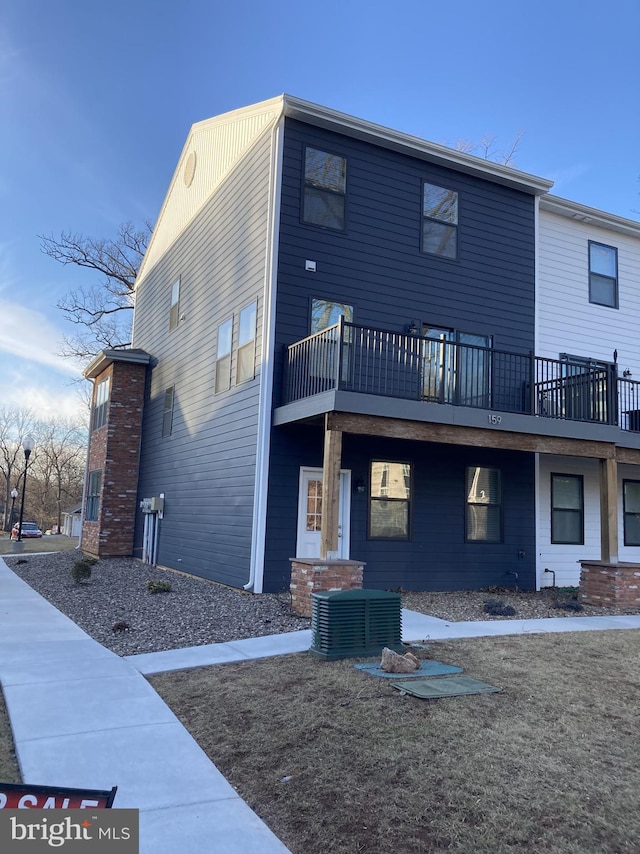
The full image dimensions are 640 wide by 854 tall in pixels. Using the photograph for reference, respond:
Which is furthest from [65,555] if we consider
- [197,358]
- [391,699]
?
[391,699]

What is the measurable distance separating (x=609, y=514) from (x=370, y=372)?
4470 millimetres

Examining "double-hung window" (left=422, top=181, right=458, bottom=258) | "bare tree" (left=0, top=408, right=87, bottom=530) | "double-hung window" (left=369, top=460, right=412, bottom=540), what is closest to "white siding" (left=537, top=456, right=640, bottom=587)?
"double-hung window" (left=369, top=460, right=412, bottom=540)

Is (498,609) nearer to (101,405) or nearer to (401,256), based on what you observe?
(401,256)

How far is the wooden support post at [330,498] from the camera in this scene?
29.7 feet

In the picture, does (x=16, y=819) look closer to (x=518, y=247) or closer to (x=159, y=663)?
(x=159, y=663)

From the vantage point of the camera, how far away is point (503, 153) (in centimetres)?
2809

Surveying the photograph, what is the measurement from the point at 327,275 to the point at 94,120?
12611 mm

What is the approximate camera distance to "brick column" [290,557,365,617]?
887cm

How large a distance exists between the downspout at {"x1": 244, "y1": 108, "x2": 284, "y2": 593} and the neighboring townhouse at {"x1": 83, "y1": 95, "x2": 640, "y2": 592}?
0.10 ft

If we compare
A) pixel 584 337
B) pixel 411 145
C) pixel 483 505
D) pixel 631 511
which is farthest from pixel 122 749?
pixel 584 337

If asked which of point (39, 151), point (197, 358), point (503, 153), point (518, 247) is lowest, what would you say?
point (197, 358)

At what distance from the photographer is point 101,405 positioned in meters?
19.6

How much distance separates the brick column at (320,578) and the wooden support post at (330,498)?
0.19 meters

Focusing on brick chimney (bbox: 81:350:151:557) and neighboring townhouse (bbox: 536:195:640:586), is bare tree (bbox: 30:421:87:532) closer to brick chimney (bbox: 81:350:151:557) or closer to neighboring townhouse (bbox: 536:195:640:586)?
brick chimney (bbox: 81:350:151:557)
